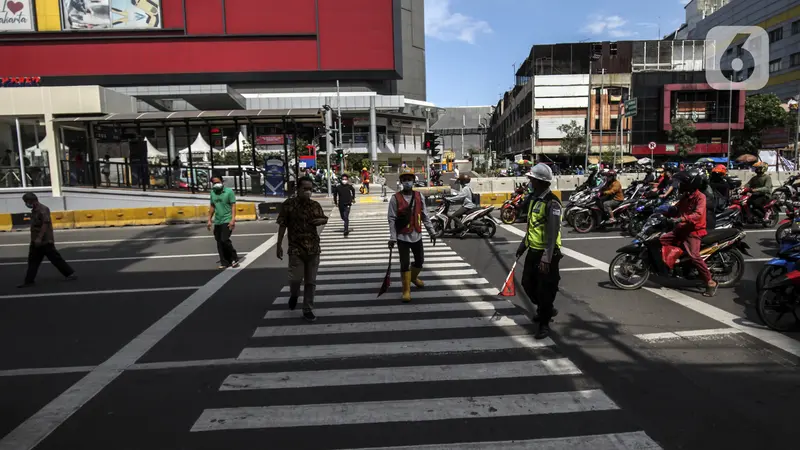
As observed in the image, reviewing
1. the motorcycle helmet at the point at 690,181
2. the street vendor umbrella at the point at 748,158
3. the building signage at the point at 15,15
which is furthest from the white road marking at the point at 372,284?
the building signage at the point at 15,15

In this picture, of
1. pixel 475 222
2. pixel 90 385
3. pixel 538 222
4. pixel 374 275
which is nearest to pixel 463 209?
pixel 475 222

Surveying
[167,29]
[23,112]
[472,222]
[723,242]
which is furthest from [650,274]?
[167,29]

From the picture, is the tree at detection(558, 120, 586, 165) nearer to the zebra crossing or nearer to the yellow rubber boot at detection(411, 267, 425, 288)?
the yellow rubber boot at detection(411, 267, 425, 288)

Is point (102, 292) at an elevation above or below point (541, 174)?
below

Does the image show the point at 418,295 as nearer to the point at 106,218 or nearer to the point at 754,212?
the point at 754,212

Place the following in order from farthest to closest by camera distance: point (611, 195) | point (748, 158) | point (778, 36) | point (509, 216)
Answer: point (778, 36) → point (509, 216) → point (748, 158) → point (611, 195)

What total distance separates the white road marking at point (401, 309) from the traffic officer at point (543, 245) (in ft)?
4.14

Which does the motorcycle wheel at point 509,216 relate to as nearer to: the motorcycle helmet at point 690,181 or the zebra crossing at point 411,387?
the motorcycle helmet at point 690,181

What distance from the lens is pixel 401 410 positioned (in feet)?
13.0

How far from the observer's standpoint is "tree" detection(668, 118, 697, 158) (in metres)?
54.8

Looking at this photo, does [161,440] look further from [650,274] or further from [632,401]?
[650,274]

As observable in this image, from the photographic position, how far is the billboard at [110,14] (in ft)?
174

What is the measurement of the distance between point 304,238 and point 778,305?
5.50m

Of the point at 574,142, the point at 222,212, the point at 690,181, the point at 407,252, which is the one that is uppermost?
the point at 574,142
